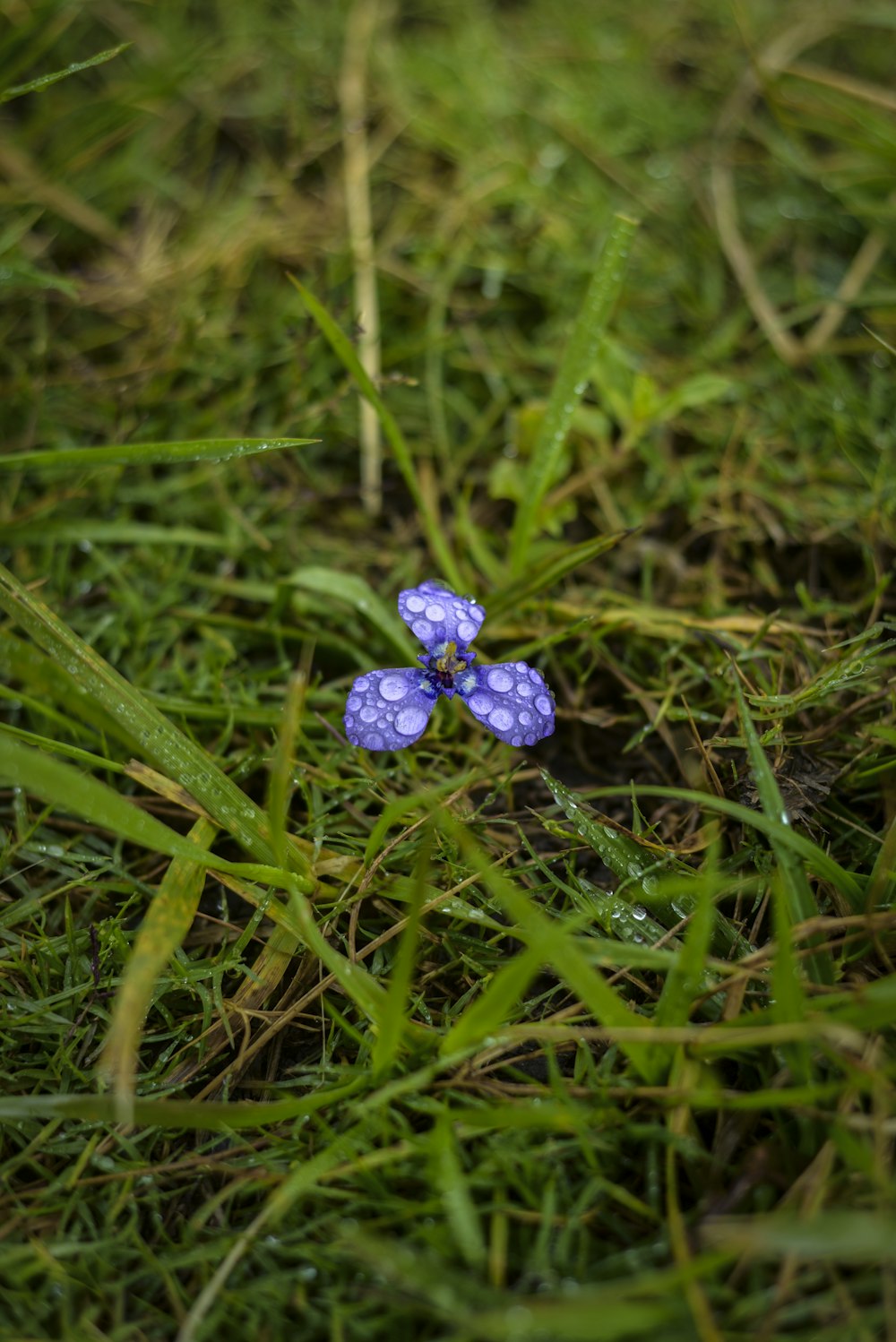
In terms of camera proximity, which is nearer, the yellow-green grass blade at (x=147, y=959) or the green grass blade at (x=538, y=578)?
the yellow-green grass blade at (x=147, y=959)

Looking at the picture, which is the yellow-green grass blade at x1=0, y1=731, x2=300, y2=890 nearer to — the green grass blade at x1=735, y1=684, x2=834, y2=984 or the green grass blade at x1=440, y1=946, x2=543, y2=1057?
the green grass blade at x1=440, y1=946, x2=543, y2=1057

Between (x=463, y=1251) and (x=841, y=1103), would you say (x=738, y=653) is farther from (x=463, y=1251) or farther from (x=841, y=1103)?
(x=463, y=1251)

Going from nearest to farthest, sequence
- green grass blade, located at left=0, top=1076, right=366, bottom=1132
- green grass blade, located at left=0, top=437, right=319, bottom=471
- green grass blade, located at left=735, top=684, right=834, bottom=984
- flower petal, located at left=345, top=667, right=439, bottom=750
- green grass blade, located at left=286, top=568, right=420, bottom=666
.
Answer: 1. green grass blade, located at left=0, top=1076, right=366, bottom=1132
2. green grass blade, located at left=735, top=684, right=834, bottom=984
3. flower petal, located at left=345, top=667, right=439, bottom=750
4. green grass blade, located at left=0, top=437, right=319, bottom=471
5. green grass blade, located at left=286, top=568, right=420, bottom=666

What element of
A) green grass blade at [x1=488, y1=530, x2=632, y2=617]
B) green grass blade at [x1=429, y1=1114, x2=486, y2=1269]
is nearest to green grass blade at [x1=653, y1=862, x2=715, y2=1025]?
green grass blade at [x1=429, y1=1114, x2=486, y2=1269]

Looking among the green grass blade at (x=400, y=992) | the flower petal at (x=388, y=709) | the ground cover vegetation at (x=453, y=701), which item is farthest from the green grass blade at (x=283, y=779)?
the green grass blade at (x=400, y=992)

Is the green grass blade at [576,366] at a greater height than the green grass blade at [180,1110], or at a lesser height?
greater

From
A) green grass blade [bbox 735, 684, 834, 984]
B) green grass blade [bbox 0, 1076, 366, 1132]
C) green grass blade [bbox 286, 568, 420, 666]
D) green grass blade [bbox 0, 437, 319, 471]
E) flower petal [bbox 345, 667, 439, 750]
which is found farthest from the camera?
green grass blade [bbox 286, 568, 420, 666]

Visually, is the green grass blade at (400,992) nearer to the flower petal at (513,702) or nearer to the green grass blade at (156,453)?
the flower petal at (513,702)

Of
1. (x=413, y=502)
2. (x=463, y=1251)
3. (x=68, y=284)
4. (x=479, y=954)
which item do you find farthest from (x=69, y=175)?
(x=463, y=1251)
